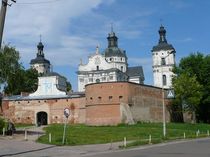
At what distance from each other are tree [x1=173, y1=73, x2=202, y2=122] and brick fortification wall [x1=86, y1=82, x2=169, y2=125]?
780 cm

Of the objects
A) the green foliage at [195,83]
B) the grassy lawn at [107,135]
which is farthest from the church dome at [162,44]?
the grassy lawn at [107,135]

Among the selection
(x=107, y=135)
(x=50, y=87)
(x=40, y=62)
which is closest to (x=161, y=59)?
(x=40, y=62)

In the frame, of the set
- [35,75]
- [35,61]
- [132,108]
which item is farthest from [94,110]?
[35,61]

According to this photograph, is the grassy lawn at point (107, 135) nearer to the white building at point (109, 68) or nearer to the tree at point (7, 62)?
the tree at point (7, 62)

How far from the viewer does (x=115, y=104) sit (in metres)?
64.9

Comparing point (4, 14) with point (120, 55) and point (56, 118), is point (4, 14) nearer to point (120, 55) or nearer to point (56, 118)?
point (56, 118)

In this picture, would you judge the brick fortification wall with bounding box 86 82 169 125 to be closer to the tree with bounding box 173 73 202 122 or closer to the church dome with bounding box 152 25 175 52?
the tree with bounding box 173 73 202 122

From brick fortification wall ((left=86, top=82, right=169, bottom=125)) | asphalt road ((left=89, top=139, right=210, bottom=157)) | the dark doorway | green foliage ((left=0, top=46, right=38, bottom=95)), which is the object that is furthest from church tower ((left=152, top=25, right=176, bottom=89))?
asphalt road ((left=89, top=139, right=210, bottom=157))

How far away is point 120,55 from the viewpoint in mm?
112750

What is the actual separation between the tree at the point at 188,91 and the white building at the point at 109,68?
2920cm

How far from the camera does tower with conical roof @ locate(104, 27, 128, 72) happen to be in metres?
112

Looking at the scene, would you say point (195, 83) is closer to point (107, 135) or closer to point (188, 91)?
point (188, 91)

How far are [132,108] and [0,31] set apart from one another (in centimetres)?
4693

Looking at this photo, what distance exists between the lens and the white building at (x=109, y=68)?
343 feet
